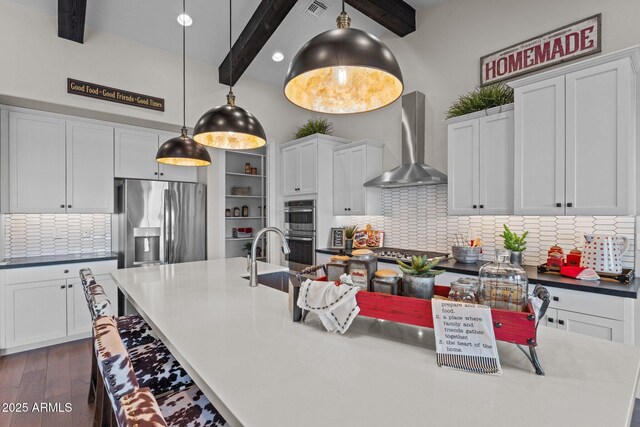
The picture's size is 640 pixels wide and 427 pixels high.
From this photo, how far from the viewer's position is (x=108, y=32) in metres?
3.47

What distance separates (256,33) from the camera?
3.59 m

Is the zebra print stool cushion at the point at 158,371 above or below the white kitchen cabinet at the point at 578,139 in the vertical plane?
below

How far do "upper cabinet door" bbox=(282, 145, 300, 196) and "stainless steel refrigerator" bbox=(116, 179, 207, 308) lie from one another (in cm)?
122

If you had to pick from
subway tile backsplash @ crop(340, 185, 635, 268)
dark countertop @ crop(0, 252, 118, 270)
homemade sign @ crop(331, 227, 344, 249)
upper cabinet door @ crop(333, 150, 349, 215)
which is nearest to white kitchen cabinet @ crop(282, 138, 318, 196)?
upper cabinet door @ crop(333, 150, 349, 215)

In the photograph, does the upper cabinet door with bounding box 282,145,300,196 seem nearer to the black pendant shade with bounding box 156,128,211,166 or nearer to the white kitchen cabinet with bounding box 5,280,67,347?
the black pendant shade with bounding box 156,128,211,166

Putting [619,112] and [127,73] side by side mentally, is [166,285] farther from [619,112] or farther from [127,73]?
[619,112]

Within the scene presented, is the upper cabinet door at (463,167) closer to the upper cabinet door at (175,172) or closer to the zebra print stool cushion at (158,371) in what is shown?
the zebra print stool cushion at (158,371)

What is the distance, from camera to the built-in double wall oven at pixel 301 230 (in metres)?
4.30

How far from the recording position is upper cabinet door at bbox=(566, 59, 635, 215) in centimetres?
215

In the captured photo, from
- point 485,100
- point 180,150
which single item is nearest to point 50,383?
point 180,150

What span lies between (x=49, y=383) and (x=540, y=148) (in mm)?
4411

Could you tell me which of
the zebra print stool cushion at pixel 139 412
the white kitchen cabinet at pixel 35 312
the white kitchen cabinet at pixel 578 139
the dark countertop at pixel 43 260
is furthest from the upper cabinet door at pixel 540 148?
the white kitchen cabinet at pixel 35 312

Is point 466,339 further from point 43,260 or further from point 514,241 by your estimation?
point 43,260

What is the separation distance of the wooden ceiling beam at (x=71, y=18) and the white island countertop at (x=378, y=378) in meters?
3.26
